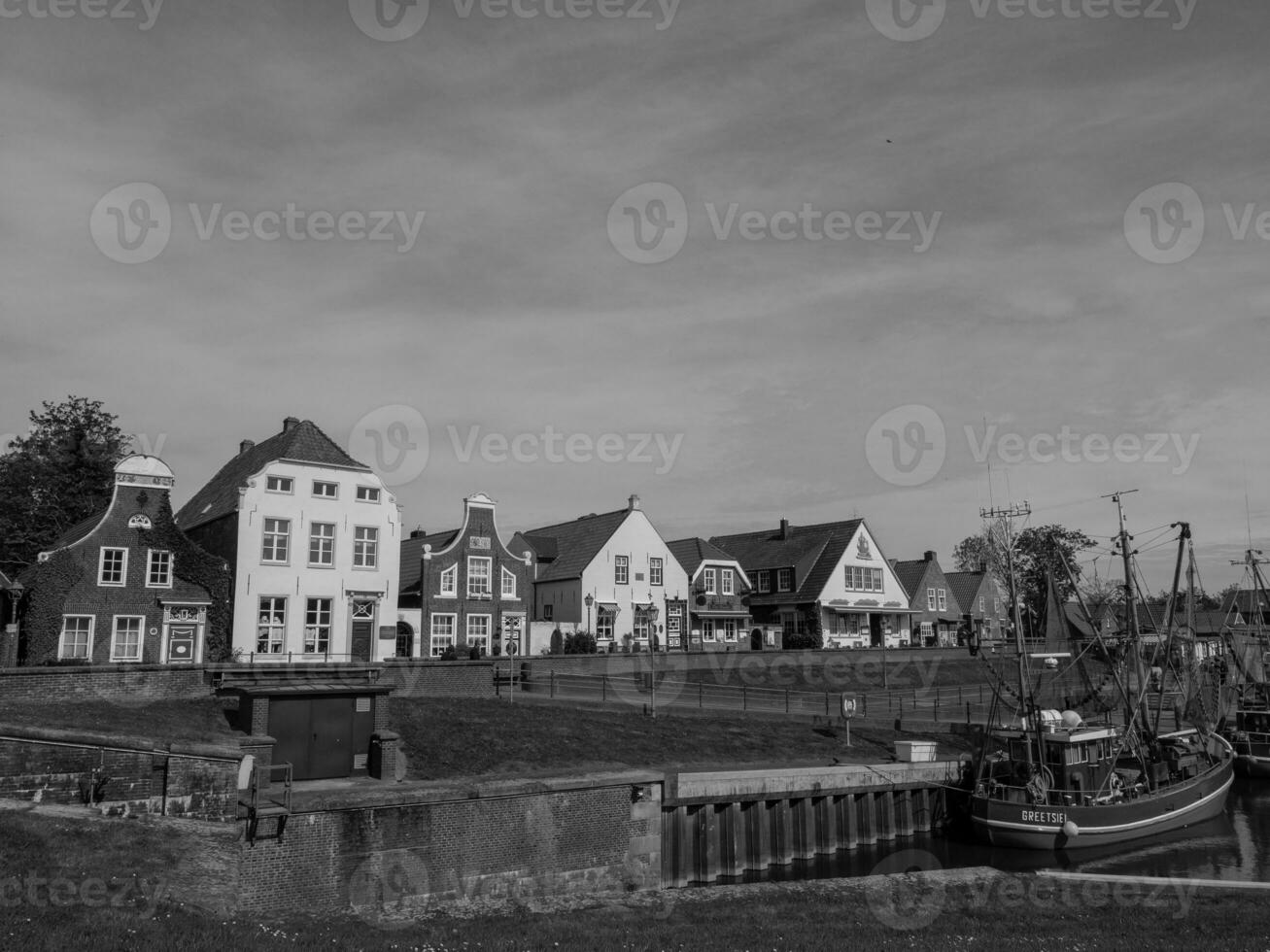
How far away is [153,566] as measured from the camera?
3619 cm

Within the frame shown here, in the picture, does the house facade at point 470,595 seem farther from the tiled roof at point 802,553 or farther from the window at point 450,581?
the tiled roof at point 802,553

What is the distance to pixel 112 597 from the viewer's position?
3506 centimetres

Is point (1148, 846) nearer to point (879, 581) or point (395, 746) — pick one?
point (395, 746)

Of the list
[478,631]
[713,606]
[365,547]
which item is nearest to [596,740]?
[365,547]

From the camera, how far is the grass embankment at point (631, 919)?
43.3 feet

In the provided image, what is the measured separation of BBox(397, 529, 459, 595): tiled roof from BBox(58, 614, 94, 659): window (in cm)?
1498

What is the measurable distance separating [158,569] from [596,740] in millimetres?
19174

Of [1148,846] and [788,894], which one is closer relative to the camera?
[788,894]

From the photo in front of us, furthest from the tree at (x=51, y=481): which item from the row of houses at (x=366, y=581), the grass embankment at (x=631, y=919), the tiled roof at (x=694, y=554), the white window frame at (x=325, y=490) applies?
the grass embankment at (x=631, y=919)

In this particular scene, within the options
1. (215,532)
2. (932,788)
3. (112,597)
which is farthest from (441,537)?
(932,788)

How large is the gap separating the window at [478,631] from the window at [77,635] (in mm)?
16747

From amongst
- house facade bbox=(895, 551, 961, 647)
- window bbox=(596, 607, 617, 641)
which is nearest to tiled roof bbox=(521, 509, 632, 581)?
window bbox=(596, 607, 617, 641)

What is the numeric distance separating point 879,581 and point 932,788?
117 feet

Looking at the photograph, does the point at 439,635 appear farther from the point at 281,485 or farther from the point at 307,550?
the point at 281,485
